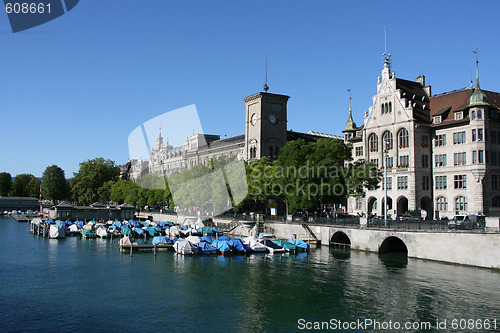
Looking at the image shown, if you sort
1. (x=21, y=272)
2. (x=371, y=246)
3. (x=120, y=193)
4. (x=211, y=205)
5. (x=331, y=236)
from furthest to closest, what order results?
(x=120, y=193), (x=211, y=205), (x=331, y=236), (x=371, y=246), (x=21, y=272)

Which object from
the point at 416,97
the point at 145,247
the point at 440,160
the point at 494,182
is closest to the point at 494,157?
the point at 494,182

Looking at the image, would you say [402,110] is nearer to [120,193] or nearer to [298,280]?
[298,280]

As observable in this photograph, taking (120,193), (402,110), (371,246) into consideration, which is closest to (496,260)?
(371,246)

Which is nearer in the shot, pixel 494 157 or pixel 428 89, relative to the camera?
pixel 494 157

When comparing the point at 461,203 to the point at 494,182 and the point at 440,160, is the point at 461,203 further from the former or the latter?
the point at 440,160

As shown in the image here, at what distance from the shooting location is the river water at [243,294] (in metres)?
29.7

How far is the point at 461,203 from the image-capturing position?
69188mm

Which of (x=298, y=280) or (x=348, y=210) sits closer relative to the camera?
(x=298, y=280)

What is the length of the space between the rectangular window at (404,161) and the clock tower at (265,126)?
36845 millimetres

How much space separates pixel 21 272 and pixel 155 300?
65.5ft

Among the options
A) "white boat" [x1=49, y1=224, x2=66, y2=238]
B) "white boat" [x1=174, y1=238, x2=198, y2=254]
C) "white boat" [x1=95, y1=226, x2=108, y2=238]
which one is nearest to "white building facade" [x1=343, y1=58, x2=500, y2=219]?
"white boat" [x1=174, y1=238, x2=198, y2=254]

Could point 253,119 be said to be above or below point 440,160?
above

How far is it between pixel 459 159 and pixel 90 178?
468ft

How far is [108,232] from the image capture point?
278ft
